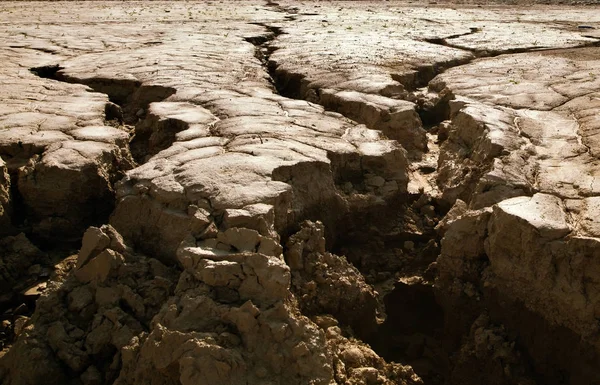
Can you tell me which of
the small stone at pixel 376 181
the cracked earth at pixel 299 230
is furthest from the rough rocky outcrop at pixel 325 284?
the small stone at pixel 376 181

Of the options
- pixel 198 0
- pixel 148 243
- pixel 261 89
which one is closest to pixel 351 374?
pixel 148 243

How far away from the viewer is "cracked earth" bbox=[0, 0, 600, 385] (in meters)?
2.35

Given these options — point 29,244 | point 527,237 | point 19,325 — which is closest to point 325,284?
point 527,237

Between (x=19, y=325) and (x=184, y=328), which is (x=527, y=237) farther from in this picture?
(x=19, y=325)

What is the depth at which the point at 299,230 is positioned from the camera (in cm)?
290

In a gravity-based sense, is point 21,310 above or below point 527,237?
below

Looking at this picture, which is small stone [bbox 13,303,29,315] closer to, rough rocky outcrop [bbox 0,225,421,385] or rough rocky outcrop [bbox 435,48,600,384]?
rough rocky outcrop [bbox 0,225,421,385]

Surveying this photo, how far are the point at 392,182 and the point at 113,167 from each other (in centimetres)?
146

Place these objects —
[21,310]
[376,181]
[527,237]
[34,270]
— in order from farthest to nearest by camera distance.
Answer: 1. [376,181]
2. [34,270]
3. [21,310]
4. [527,237]

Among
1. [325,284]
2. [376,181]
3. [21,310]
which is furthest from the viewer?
[376,181]

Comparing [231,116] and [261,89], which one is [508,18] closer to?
[261,89]

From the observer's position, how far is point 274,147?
3.38 meters

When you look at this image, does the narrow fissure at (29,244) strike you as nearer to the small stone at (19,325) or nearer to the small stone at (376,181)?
the small stone at (19,325)

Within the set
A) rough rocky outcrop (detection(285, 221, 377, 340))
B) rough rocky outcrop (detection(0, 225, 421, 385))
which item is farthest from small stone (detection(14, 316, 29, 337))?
rough rocky outcrop (detection(285, 221, 377, 340))
